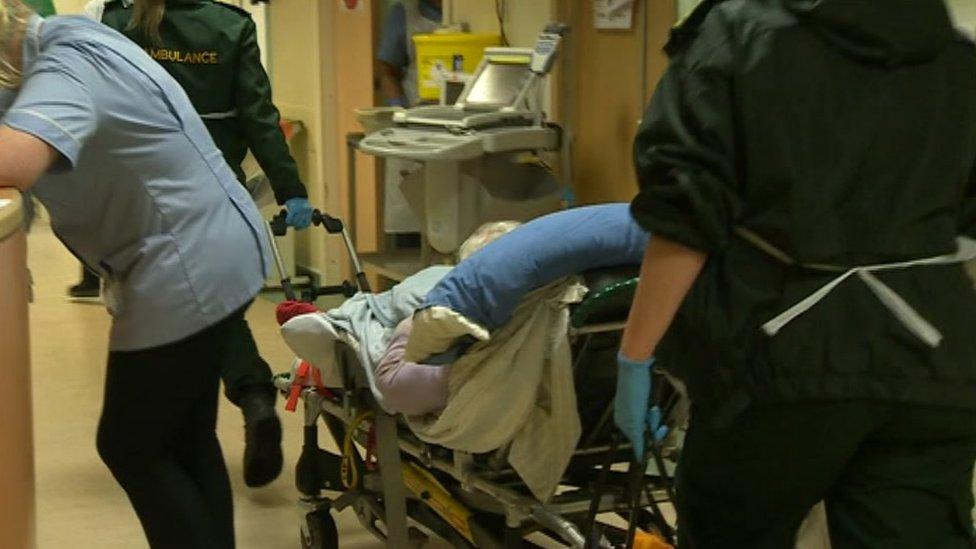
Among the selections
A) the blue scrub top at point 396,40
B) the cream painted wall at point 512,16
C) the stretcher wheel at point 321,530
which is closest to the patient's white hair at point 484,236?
the stretcher wheel at point 321,530

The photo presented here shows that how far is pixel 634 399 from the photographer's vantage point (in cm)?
174

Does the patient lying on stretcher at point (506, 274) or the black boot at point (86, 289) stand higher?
the patient lying on stretcher at point (506, 274)

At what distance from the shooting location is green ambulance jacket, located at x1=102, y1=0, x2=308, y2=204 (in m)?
3.36

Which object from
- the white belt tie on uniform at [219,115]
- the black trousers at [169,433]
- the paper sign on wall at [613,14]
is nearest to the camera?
the black trousers at [169,433]

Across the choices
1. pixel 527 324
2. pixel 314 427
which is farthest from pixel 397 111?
pixel 527 324

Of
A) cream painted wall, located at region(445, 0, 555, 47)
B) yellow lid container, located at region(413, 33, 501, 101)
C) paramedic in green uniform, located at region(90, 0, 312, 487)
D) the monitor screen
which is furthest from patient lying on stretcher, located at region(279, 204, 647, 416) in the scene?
yellow lid container, located at region(413, 33, 501, 101)

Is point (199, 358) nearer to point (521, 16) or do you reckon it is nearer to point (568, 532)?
point (568, 532)

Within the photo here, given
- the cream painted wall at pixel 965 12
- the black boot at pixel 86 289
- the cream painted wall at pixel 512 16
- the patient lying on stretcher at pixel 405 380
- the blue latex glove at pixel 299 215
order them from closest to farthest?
the patient lying on stretcher at pixel 405 380, the cream painted wall at pixel 965 12, the blue latex glove at pixel 299 215, the cream painted wall at pixel 512 16, the black boot at pixel 86 289

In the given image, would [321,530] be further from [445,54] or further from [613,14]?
[445,54]

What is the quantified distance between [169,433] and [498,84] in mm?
2134

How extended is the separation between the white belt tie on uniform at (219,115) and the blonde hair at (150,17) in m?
0.22

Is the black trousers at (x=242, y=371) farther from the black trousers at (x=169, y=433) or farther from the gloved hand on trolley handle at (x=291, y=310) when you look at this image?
the black trousers at (x=169, y=433)

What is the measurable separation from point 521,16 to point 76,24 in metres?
2.69

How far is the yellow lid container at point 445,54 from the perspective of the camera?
451 cm
